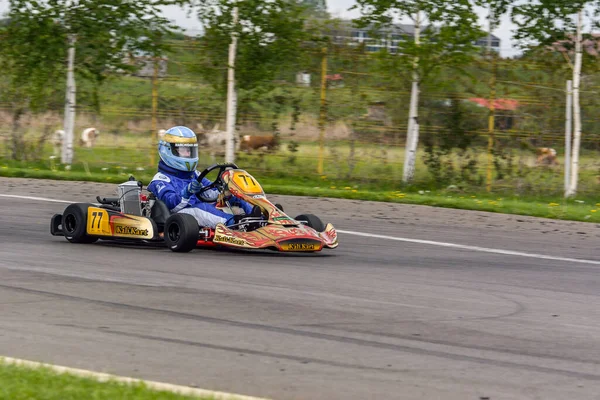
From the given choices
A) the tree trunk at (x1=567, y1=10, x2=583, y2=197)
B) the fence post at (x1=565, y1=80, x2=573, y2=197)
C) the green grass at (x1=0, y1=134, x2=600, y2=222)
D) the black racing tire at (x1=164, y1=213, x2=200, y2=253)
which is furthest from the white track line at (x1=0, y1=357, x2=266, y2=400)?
the tree trunk at (x1=567, y1=10, x2=583, y2=197)

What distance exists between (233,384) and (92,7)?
1551cm

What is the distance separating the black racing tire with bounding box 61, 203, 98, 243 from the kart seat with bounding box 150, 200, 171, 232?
0.72 meters

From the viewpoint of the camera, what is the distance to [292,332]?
6316 millimetres

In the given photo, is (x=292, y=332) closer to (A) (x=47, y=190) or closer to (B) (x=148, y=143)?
(A) (x=47, y=190)

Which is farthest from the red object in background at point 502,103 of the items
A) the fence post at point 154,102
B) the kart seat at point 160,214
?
the kart seat at point 160,214

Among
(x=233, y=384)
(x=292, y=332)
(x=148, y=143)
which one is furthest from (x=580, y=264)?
(x=148, y=143)

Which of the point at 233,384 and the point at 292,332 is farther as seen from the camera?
the point at 292,332

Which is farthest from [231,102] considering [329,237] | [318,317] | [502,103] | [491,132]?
[318,317]

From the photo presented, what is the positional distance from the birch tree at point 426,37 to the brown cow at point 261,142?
257 cm

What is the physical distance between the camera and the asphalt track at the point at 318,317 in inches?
207

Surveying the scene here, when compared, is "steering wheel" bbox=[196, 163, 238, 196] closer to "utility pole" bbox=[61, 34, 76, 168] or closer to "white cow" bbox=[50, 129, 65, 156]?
"utility pole" bbox=[61, 34, 76, 168]

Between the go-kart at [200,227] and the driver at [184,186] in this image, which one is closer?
the go-kart at [200,227]

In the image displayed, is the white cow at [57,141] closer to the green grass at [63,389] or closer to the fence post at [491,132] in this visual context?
the fence post at [491,132]

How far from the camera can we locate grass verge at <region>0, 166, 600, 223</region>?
15180mm
